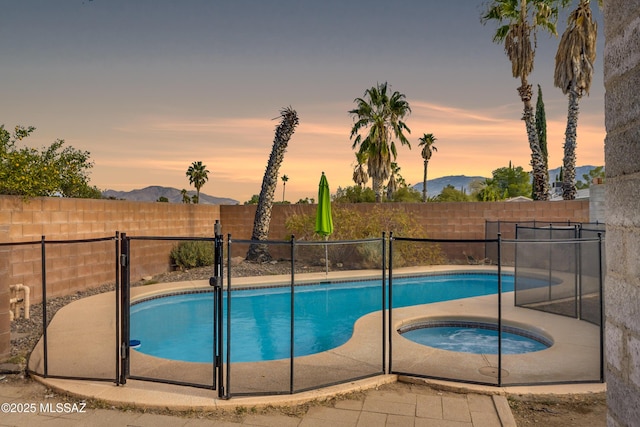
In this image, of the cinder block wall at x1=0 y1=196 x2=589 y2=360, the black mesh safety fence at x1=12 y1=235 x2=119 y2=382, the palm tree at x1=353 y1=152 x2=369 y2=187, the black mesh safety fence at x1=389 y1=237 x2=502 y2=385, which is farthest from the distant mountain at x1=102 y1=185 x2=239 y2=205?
the palm tree at x1=353 y1=152 x2=369 y2=187

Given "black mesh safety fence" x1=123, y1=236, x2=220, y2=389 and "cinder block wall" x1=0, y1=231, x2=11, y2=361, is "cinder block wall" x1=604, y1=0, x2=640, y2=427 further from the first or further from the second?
"cinder block wall" x1=0, y1=231, x2=11, y2=361

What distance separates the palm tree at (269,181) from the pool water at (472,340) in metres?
10.2

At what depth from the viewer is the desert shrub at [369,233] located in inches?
699

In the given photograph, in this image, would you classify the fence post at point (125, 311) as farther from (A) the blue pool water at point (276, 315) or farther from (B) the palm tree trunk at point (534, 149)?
(B) the palm tree trunk at point (534, 149)

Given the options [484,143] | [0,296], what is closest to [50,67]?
[0,296]

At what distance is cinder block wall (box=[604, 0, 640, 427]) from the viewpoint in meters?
2.18

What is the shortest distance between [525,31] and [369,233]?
13729 millimetres

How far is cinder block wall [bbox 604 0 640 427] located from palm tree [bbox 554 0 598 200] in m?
23.6

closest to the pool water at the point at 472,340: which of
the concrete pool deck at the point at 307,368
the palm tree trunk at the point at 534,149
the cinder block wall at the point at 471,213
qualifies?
the concrete pool deck at the point at 307,368

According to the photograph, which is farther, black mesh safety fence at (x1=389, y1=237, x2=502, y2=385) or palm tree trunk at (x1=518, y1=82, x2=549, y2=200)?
palm tree trunk at (x1=518, y1=82, x2=549, y2=200)

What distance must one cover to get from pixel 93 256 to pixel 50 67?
8.30 meters

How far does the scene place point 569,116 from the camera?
79.9ft

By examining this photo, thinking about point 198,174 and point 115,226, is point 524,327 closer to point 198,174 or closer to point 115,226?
point 115,226

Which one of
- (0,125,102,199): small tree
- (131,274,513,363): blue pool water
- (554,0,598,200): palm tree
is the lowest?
(131,274,513,363): blue pool water
